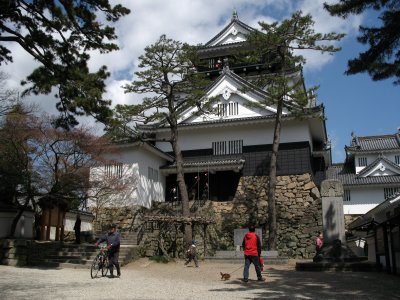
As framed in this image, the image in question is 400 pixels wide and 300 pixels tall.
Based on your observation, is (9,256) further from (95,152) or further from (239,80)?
(239,80)

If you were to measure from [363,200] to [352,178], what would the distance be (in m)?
2.48

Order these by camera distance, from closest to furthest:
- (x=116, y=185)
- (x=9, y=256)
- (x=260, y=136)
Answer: (x=9, y=256), (x=116, y=185), (x=260, y=136)

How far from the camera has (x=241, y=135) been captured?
26594mm

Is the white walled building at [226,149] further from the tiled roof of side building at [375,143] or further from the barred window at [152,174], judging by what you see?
the tiled roof of side building at [375,143]

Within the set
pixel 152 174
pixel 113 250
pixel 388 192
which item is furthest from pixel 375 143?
pixel 113 250

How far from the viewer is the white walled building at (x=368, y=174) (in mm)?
35000

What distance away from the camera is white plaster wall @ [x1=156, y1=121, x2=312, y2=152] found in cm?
2527

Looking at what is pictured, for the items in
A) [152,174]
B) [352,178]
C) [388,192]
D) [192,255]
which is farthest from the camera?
[352,178]

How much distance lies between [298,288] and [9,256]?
36.5 ft

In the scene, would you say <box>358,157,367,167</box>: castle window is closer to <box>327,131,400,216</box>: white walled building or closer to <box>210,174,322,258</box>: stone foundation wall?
<box>327,131,400,216</box>: white walled building

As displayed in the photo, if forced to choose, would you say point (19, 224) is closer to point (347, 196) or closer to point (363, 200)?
point (347, 196)

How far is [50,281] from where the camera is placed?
1040 centimetres

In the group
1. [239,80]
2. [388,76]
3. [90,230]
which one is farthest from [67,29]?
[239,80]

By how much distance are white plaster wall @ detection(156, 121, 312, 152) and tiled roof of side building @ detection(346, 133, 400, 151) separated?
16.4 m
